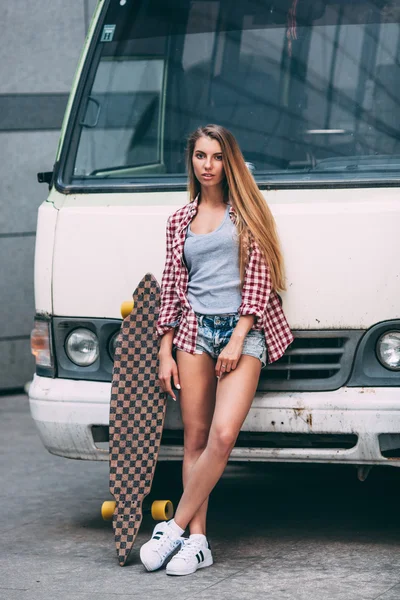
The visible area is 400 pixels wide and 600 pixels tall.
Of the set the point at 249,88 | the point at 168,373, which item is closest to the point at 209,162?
the point at 249,88

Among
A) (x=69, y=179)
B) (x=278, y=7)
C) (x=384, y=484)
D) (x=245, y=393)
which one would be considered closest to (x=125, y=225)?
(x=69, y=179)

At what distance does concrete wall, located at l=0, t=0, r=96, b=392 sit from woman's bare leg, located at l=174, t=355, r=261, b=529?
16.6ft

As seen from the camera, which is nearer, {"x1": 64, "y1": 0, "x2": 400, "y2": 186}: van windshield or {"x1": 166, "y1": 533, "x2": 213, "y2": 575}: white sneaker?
{"x1": 166, "y1": 533, "x2": 213, "y2": 575}: white sneaker

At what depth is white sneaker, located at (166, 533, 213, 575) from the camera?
5.07 metres

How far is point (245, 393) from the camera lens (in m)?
5.09

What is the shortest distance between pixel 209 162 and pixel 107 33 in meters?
1.17

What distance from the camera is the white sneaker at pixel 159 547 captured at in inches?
202

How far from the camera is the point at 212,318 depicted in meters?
5.20

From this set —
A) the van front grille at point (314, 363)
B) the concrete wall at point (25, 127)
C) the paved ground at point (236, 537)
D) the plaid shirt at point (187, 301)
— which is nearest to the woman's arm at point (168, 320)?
the plaid shirt at point (187, 301)

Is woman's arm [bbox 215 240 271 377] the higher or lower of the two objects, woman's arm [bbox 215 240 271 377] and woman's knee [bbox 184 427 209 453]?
the higher

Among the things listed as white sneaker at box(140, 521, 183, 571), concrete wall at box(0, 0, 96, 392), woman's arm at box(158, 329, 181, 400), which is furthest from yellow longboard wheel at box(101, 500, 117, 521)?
concrete wall at box(0, 0, 96, 392)

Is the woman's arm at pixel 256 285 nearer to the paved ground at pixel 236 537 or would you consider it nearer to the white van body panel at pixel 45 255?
the white van body panel at pixel 45 255

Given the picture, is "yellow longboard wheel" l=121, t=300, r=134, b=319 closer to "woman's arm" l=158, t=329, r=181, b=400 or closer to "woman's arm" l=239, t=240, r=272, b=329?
"woman's arm" l=158, t=329, r=181, b=400

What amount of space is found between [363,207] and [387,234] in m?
0.15
